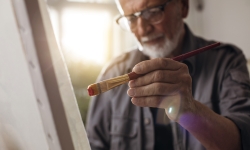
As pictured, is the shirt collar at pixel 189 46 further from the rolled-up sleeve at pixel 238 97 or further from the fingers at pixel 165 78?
the fingers at pixel 165 78

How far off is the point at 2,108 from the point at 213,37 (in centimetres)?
124

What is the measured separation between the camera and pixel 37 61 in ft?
0.69

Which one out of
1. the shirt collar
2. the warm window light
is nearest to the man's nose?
the shirt collar

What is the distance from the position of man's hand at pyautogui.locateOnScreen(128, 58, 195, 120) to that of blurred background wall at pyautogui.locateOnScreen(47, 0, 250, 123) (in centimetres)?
58

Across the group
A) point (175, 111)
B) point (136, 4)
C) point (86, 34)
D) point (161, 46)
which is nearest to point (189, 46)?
point (161, 46)

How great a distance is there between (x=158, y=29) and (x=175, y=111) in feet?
1.13

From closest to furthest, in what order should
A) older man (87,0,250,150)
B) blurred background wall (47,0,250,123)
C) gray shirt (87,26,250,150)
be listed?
older man (87,0,250,150) < gray shirt (87,26,250,150) < blurred background wall (47,0,250,123)

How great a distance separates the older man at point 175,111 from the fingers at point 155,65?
75mm

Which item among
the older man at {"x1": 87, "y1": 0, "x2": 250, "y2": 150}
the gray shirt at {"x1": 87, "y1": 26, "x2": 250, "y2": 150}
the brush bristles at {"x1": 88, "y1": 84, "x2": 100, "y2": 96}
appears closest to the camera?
the brush bristles at {"x1": 88, "y1": 84, "x2": 100, "y2": 96}

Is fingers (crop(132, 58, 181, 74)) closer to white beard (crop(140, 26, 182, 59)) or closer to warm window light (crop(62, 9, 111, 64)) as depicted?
white beard (crop(140, 26, 182, 59))

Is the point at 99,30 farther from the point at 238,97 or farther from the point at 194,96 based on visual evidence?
the point at 238,97

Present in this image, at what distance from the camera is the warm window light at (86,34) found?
3.46 feet

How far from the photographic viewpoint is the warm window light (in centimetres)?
105

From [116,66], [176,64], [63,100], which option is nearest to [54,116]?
[63,100]
